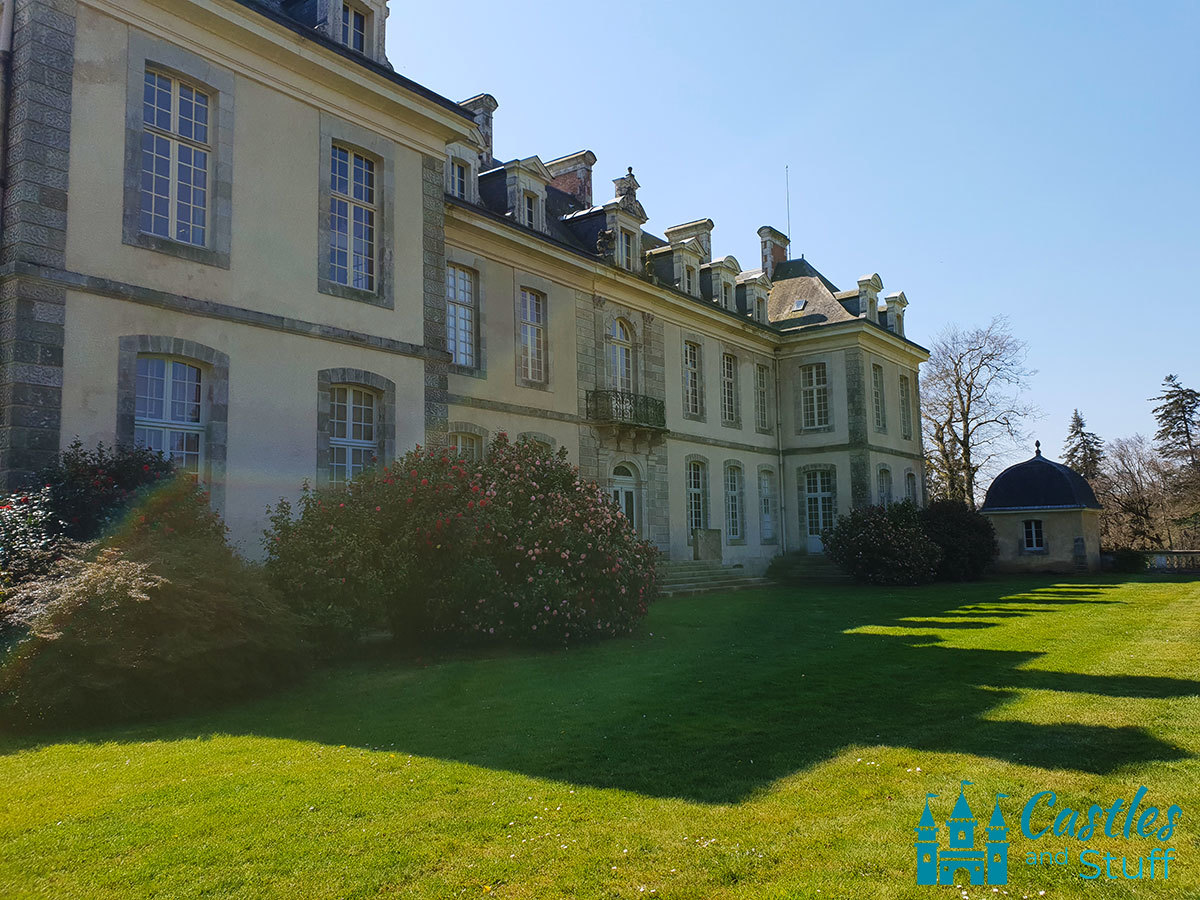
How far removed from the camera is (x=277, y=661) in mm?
7574

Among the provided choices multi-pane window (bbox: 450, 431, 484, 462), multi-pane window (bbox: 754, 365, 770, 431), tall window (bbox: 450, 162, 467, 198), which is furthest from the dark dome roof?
tall window (bbox: 450, 162, 467, 198)

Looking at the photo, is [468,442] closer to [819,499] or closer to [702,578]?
[702,578]

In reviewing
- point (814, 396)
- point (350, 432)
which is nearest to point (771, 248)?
point (814, 396)

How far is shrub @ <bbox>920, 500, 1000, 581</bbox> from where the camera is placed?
74.4 feet

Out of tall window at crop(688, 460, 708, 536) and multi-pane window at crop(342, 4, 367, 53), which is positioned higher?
multi-pane window at crop(342, 4, 367, 53)

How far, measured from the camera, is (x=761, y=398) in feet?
88.0

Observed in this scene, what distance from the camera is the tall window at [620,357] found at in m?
20.4

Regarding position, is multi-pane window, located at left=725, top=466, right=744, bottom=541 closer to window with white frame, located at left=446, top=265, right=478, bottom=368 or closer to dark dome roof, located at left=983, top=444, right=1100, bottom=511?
dark dome roof, located at left=983, top=444, right=1100, bottom=511

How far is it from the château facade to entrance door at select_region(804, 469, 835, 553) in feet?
22.5

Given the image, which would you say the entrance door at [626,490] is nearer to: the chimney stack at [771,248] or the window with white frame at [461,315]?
the window with white frame at [461,315]

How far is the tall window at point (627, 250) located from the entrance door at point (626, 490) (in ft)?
16.3

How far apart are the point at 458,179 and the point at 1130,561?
22.7 meters

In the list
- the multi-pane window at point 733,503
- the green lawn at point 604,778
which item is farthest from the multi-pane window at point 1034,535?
the green lawn at point 604,778

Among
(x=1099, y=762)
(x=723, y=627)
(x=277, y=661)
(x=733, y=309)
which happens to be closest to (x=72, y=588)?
(x=277, y=661)
